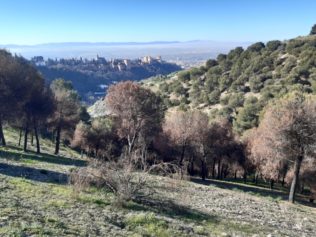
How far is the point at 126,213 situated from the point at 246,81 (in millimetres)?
89704

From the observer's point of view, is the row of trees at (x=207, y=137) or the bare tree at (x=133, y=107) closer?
the row of trees at (x=207, y=137)

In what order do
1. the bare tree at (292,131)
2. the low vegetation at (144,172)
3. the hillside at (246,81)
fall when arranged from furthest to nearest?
the hillside at (246,81), the bare tree at (292,131), the low vegetation at (144,172)

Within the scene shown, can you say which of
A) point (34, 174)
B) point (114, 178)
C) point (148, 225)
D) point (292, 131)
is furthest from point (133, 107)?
point (148, 225)

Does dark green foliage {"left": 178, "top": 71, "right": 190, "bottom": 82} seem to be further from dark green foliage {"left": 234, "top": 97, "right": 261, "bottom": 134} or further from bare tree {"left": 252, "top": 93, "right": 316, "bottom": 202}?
bare tree {"left": 252, "top": 93, "right": 316, "bottom": 202}

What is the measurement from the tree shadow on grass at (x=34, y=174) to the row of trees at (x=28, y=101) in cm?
1511

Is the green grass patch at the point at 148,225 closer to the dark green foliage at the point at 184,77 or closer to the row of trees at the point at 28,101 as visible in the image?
the row of trees at the point at 28,101

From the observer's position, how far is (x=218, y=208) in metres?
21.0

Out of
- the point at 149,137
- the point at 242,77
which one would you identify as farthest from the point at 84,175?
the point at 242,77

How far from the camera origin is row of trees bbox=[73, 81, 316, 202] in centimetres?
2889

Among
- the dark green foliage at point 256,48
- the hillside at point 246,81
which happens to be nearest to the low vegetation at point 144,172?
the hillside at point 246,81

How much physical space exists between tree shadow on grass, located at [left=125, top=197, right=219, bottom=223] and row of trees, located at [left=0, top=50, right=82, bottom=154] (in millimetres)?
24232

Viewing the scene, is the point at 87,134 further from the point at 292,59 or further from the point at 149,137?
the point at 292,59

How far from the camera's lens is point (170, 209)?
19.0 metres

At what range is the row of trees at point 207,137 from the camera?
28.9 m
